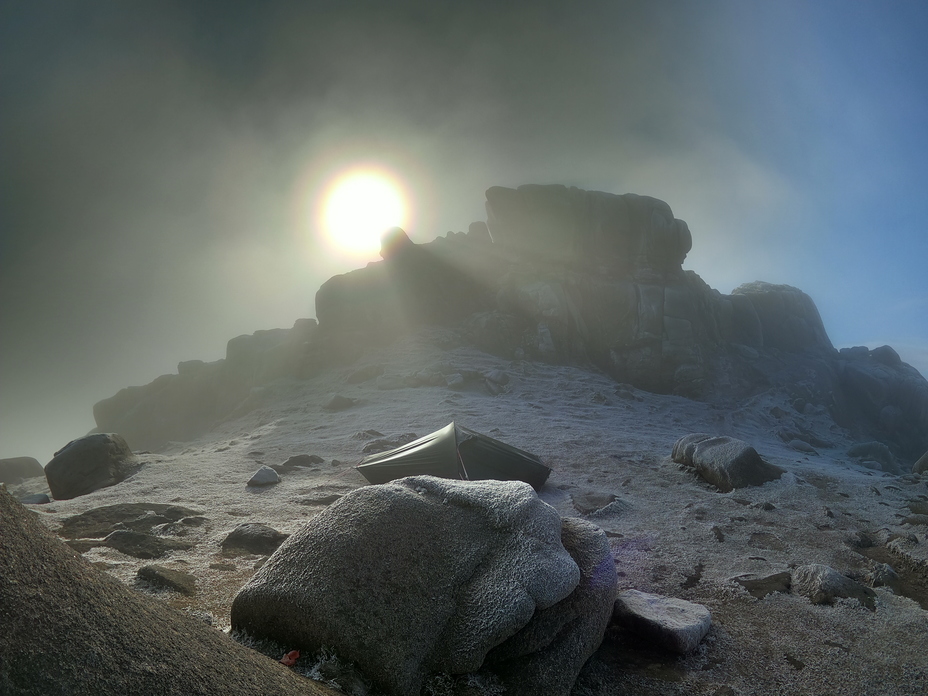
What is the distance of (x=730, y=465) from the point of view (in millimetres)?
9008

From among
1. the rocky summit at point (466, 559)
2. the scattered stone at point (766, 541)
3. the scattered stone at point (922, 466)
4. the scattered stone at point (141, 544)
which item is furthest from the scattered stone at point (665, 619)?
the scattered stone at point (922, 466)

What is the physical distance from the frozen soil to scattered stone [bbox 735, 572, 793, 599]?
0.10 meters

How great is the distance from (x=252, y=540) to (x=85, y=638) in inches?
168

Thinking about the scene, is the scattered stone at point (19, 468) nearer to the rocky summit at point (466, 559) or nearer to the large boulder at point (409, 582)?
the rocky summit at point (466, 559)

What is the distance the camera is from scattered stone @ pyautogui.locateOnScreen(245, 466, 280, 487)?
350 inches

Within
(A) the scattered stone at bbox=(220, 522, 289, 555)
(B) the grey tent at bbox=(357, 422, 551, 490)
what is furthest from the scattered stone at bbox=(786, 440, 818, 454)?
(A) the scattered stone at bbox=(220, 522, 289, 555)

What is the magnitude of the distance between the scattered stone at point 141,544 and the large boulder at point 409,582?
2454 millimetres

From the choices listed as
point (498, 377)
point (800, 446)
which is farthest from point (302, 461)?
point (800, 446)

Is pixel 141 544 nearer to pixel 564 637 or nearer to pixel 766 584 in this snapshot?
pixel 564 637

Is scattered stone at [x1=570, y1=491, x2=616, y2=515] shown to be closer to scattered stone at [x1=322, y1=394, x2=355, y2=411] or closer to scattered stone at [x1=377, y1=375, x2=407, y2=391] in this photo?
scattered stone at [x1=322, y1=394, x2=355, y2=411]

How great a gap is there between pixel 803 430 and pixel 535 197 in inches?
734

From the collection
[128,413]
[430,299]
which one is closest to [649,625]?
[430,299]

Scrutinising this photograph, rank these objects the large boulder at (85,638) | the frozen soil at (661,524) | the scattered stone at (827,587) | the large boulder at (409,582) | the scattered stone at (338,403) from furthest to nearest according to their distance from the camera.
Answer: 1. the scattered stone at (338,403)
2. the scattered stone at (827,587)
3. the frozen soil at (661,524)
4. the large boulder at (409,582)
5. the large boulder at (85,638)

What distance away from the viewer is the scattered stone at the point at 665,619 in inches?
154
